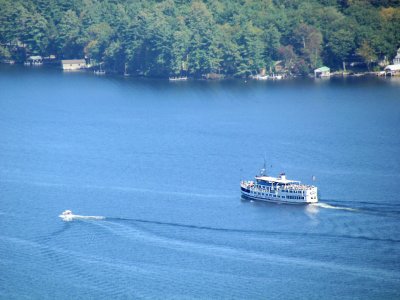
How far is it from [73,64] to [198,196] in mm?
55562

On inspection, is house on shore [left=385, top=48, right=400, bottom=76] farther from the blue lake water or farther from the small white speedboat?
the small white speedboat

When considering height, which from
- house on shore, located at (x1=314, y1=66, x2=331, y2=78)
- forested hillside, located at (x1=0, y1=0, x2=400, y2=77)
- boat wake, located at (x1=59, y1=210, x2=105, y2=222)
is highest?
forested hillside, located at (x1=0, y1=0, x2=400, y2=77)

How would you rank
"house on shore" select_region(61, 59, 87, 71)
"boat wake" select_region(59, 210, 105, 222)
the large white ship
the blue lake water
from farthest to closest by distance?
"house on shore" select_region(61, 59, 87, 71)
the large white ship
"boat wake" select_region(59, 210, 105, 222)
the blue lake water

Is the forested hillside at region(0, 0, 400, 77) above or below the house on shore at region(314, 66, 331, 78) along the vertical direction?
above

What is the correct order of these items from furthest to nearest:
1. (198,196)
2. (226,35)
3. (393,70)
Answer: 1. (226,35)
2. (393,70)
3. (198,196)

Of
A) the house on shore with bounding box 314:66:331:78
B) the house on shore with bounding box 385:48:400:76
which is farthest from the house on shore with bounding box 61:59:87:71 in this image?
the house on shore with bounding box 385:48:400:76

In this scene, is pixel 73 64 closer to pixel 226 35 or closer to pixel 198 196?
pixel 226 35

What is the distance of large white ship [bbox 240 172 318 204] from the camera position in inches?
2192

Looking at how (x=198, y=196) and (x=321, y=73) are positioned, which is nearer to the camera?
(x=198, y=196)

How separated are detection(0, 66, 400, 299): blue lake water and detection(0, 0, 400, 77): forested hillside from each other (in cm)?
1021

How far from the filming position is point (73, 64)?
11044 centimetres

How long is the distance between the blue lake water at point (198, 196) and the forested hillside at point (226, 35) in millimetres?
10209

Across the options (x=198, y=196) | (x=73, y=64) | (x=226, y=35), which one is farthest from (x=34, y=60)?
(x=198, y=196)

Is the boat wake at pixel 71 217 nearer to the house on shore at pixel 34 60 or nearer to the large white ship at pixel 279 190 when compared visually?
the large white ship at pixel 279 190
